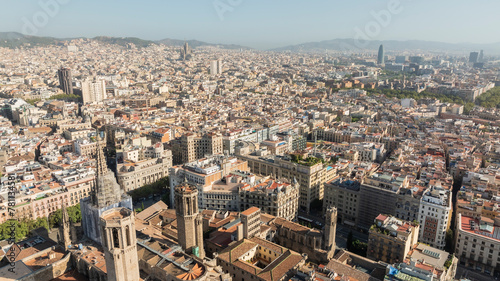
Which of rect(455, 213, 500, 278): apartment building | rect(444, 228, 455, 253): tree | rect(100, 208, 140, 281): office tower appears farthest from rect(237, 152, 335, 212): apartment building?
rect(100, 208, 140, 281): office tower

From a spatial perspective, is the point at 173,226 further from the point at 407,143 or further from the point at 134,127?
the point at 407,143

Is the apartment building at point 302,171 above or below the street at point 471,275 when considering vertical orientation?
above

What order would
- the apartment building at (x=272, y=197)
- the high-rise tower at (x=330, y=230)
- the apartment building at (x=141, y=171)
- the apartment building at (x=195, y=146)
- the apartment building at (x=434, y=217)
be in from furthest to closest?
the apartment building at (x=195, y=146) → the apartment building at (x=141, y=171) → the apartment building at (x=272, y=197) → the apartment building at (x=434, y=217) → the high-rise tower at (x=330, y=230)

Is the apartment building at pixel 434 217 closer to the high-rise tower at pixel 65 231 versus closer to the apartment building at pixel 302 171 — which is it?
the apartment building at pixel 302 171

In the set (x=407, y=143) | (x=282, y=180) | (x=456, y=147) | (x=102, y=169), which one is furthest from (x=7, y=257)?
(x=456, y=147)

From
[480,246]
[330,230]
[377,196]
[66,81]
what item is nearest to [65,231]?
[330,230]

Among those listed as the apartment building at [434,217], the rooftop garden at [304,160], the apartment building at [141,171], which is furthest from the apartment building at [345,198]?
the apartment building at [141,171]
